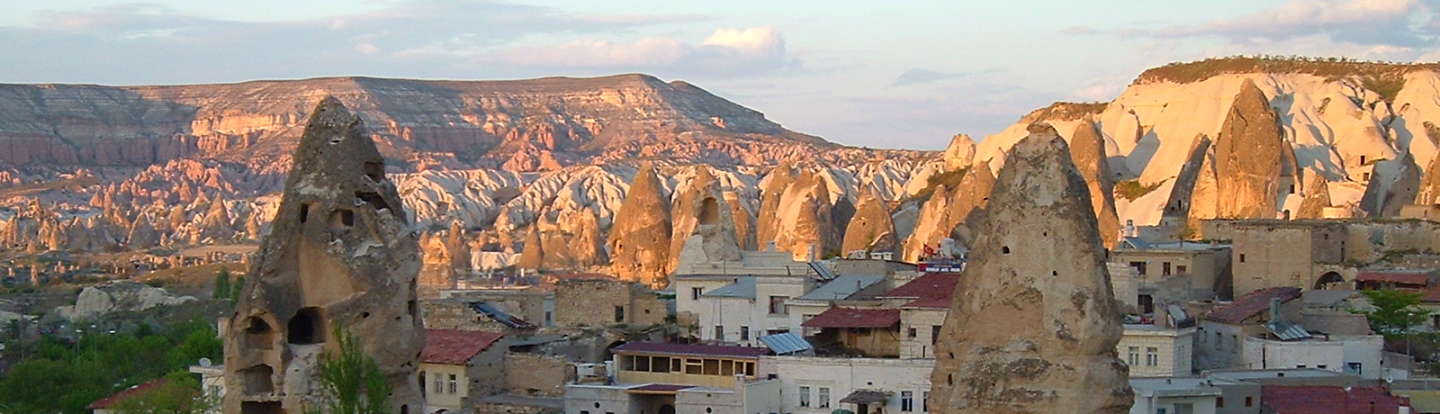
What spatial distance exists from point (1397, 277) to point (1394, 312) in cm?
503

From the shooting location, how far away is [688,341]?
39844mm

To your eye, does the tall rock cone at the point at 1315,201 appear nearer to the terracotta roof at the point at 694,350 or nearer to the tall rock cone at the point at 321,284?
the terracotta roof at the point at 694,350

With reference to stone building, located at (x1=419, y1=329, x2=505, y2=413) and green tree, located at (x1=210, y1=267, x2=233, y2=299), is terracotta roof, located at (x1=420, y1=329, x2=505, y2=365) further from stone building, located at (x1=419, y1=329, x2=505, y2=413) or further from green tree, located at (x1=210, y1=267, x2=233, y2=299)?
green tree, located at (x1=210, y1=267, x2=233, y2=299)

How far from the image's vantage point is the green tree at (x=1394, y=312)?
3988cm

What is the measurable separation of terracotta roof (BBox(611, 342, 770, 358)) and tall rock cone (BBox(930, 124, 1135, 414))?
1595cm

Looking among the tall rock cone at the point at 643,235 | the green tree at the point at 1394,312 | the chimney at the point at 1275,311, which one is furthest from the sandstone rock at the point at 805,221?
the chimney at the point at 1275,311

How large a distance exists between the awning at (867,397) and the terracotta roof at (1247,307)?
7.43m

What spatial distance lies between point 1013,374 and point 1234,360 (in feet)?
62.6

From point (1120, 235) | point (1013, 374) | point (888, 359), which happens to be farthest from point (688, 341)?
point (1120, 235)

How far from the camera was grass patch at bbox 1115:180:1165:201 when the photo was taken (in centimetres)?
9025

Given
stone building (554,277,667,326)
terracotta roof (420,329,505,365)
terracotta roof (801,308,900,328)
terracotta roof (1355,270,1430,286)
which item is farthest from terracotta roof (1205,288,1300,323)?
terracotta roof (420,329,505,365)

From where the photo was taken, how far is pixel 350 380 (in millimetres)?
21203

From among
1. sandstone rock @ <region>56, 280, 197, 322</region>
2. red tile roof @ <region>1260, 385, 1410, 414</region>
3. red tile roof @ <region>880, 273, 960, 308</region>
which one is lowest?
sandstone rock @ <region>56, 280, 197, 322</region>

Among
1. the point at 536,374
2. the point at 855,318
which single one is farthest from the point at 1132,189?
the point at 536,374
